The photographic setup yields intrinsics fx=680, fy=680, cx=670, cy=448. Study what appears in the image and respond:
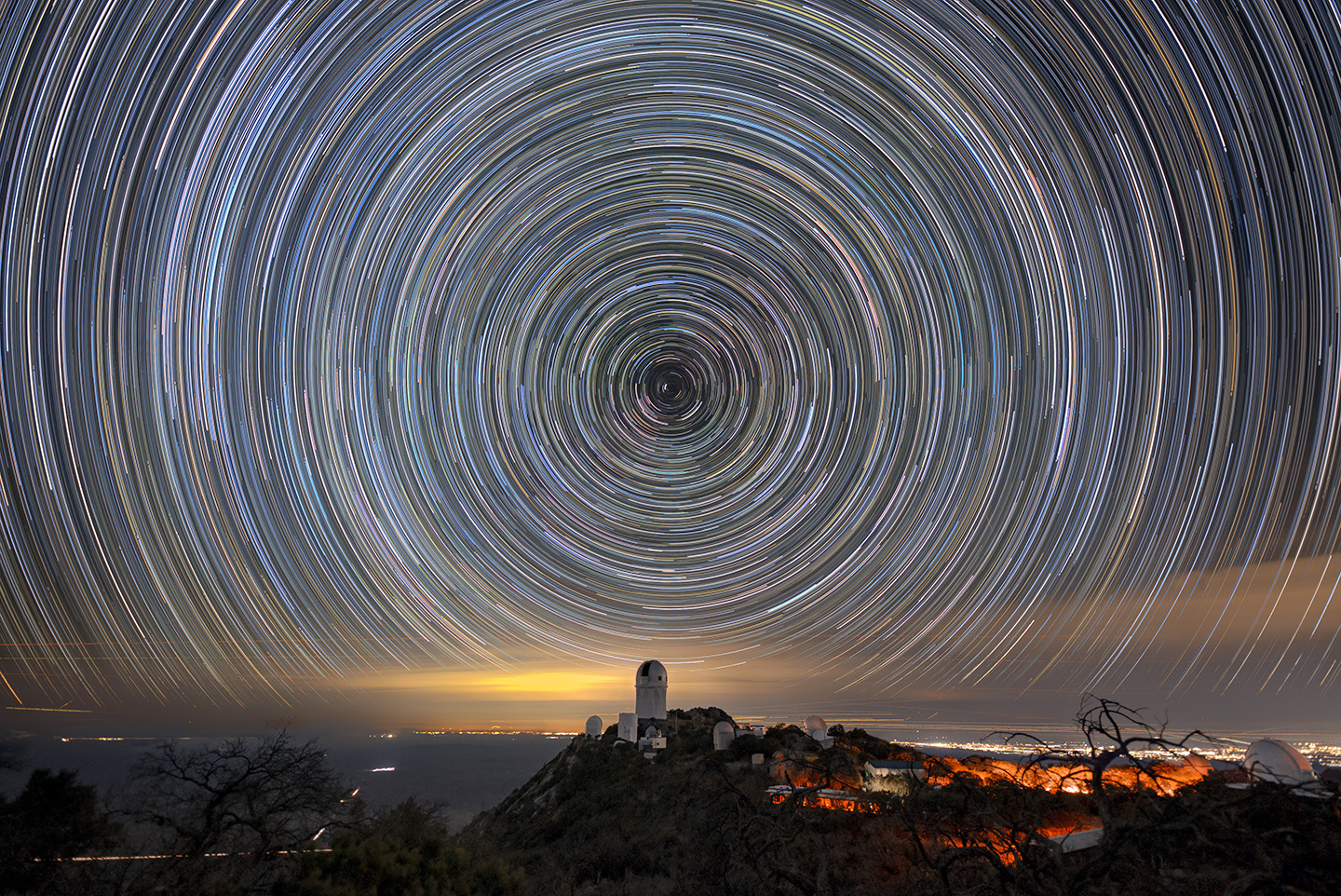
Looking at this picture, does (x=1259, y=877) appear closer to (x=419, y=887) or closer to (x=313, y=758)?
(x=419, y=887)

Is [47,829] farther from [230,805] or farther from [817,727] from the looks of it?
[817,727]

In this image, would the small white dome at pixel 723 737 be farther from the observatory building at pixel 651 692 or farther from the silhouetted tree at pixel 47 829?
the silhouetted tree at pixel 47 829

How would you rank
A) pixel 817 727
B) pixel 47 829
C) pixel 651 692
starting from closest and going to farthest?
pixel 47 829 → pixel 817 727 → pixel 651 692

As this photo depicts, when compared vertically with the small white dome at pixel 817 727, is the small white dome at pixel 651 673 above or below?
above

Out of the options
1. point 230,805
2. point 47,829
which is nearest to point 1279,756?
point 230,805

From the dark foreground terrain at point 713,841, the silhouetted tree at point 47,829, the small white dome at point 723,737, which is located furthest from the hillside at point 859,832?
the silhouetted tree at point 47,829

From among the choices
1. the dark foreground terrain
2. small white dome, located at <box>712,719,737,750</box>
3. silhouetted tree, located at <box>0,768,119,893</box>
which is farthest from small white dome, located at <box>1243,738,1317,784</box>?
silhouetted tree, located at <box>0,768,119,893</box>

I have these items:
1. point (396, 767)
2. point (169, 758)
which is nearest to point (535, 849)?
point (169, 758)

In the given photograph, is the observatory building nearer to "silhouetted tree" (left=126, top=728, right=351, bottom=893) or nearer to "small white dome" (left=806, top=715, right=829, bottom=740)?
"small white dome" (left=806, top=715, right=829, bottom=740)

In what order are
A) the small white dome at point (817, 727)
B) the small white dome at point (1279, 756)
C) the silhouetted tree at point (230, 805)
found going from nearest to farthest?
1. the silhouetted tree at point (230, 805)
2. the small white dome at point (1279, 756)
3. the small white dome at point (817, 727)
